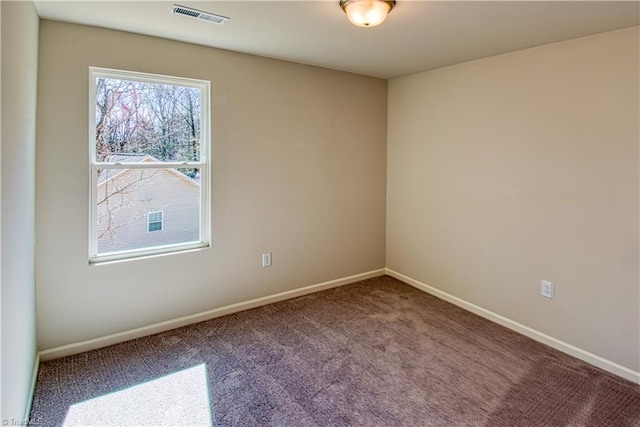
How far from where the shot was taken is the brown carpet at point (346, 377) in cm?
207

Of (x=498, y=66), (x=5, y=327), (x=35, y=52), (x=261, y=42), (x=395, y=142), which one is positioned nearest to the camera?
(x=5, y=327)

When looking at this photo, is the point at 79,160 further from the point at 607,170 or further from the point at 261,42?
the point at 607,170

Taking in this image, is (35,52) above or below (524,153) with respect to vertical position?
above

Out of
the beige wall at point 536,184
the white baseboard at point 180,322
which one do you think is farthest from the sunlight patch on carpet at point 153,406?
the beige wall at point 536,184

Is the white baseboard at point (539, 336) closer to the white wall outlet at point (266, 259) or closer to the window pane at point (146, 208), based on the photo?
the white wall outlet at point (266, 259)

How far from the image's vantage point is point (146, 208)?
2.96m

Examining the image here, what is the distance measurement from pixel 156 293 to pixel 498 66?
334 cm

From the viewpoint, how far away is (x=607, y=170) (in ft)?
8.31

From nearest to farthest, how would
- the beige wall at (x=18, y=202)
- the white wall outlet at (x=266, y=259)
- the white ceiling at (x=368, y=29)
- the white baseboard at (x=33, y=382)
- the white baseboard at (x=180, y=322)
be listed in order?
the beige wall at (x=18, y=202) → the white baseboard at (x=33, y=382) → the white ceiling at (x=368, y=29) → the white baseboard at (x=180, y=322) → the white wall outlet at (x=266, y=259)

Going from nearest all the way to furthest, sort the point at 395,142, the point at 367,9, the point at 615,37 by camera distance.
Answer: the point at 367,9 → the point at 615,37 → the point at 395,142

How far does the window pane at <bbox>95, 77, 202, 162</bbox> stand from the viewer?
275 centimetres

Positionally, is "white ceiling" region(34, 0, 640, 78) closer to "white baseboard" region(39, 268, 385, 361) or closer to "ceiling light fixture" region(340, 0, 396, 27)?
"ceiling light fixture" region(340, 0, 396, 27)

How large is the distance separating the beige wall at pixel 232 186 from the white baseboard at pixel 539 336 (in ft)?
2.70

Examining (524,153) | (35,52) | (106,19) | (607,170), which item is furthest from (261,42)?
(607,170)
